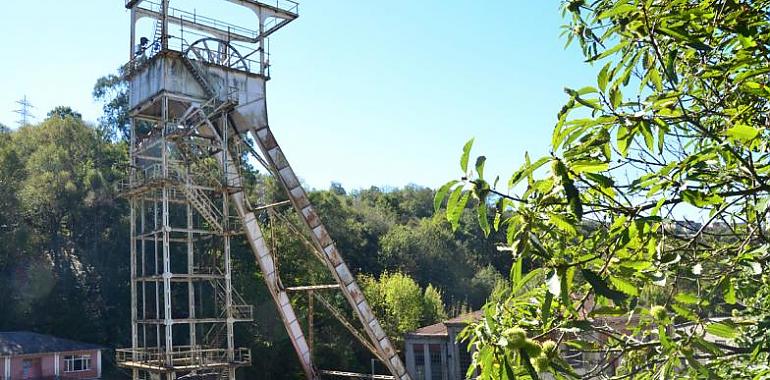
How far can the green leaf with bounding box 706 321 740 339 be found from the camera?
227cm

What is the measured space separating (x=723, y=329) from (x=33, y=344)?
1199 inches

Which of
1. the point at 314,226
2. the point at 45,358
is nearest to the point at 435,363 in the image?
the point at 314,226

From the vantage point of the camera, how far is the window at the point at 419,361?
27656 mm

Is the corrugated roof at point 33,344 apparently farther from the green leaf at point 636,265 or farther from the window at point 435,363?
the green leaf at point 636,265

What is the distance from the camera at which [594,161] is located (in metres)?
1.96

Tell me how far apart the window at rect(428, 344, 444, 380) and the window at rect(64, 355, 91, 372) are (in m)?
14.3

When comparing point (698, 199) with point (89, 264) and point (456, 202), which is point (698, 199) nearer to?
point (456, 202)

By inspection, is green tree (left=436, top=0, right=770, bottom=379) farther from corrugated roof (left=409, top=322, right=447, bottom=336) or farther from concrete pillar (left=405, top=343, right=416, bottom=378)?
concrete pillar (left=405, top=343, right=416, bottom=378)

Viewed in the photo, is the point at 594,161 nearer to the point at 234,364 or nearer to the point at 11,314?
the point at 234,364

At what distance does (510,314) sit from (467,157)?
1052mm

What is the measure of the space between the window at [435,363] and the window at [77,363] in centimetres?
1430

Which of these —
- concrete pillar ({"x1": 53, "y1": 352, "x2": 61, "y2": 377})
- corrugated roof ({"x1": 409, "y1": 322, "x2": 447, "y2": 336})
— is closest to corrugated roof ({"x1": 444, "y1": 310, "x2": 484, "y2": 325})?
corrugated roof ({"x1": 409, "y1": 322, "x2": 447, "y2": 336})

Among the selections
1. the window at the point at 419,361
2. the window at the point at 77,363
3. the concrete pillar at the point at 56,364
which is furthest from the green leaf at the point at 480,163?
the window at the point at 77,363

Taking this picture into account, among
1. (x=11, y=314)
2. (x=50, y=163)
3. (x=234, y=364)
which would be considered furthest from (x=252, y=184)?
Result: (x=234, y=364)
